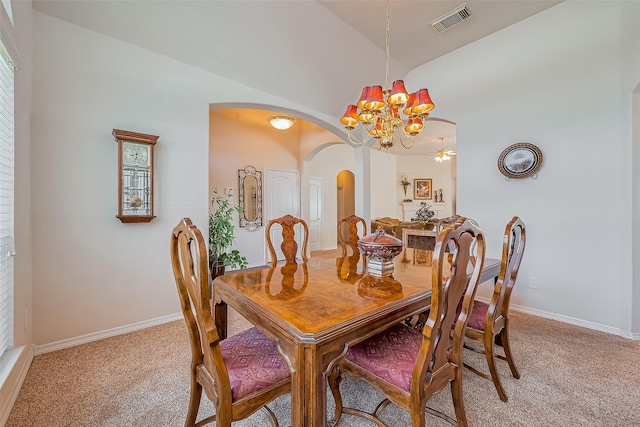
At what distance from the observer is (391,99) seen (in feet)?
7.00

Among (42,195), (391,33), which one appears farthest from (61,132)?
(391,33)

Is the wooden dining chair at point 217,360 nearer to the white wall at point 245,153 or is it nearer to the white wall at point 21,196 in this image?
the white wall at point 21,196

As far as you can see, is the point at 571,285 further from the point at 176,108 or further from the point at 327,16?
the point at 176,108

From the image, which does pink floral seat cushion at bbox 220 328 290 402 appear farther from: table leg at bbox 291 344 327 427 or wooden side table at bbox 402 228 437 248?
wooden side table at bbox 402 228 437 248

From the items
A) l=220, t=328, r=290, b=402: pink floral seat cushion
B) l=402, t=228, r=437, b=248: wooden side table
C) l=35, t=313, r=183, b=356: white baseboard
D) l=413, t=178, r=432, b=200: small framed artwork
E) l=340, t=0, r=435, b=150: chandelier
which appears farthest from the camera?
l=413, t=178, r=432, b=200: small framed artwork

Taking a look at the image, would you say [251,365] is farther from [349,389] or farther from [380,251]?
[380,251]

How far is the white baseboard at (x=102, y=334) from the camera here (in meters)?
2.22

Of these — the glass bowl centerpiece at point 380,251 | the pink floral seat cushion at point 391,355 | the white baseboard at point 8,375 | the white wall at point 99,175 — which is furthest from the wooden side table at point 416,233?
the white baseboard at point 8,375

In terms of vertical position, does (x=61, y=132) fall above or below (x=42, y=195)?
above

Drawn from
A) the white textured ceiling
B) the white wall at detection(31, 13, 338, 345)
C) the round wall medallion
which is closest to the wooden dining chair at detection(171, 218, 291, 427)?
the white wall at detection(31, 13, 338, 345)

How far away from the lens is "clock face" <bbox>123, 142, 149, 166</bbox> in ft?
8.25

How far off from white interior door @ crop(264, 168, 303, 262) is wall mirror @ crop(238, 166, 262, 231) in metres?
0.16

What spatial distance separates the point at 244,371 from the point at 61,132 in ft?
8.52

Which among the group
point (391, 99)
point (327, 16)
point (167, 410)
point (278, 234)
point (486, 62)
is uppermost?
point (327, 16)
